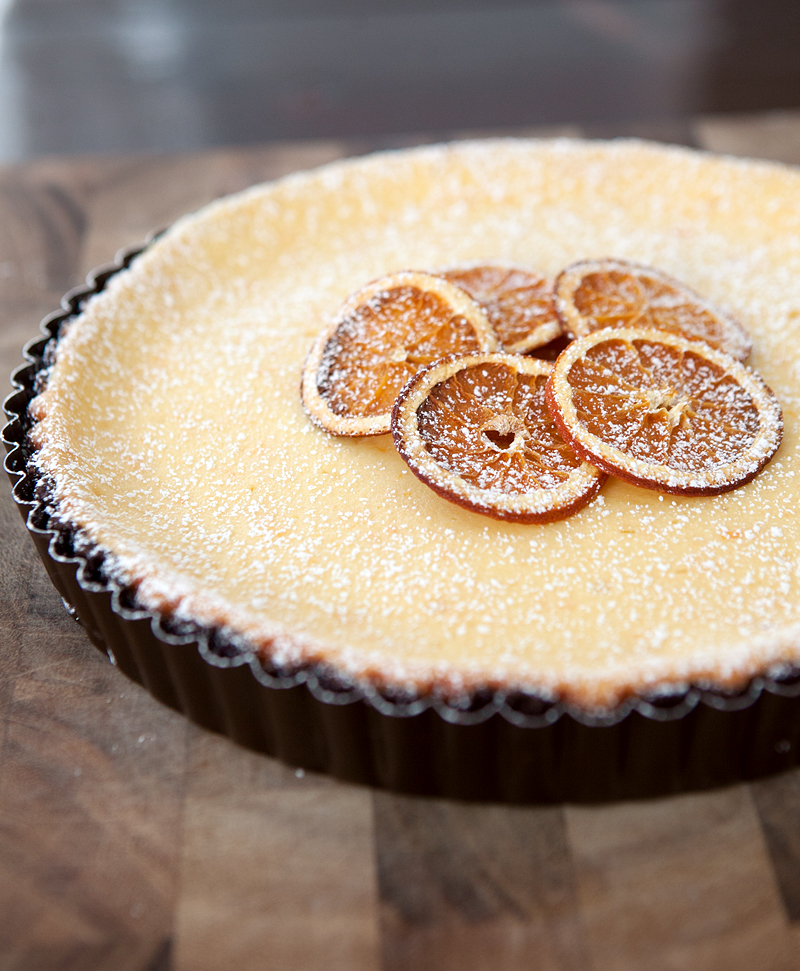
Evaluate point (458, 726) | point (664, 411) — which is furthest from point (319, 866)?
point (664, 411)

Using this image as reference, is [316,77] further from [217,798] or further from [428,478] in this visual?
[217,798]

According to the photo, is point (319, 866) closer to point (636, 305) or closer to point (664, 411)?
point (664, 411)

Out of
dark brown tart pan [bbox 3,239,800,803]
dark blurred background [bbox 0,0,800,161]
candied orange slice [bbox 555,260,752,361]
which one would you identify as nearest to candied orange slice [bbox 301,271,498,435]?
candied orange slice [bbox 555,260,752,361]

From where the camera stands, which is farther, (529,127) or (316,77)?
(316,77)

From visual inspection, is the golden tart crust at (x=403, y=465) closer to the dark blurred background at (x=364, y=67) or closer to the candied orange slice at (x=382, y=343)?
the candied orange slice at (x=382, y=343)

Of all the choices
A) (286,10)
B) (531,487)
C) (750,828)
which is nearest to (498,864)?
(750,828)
